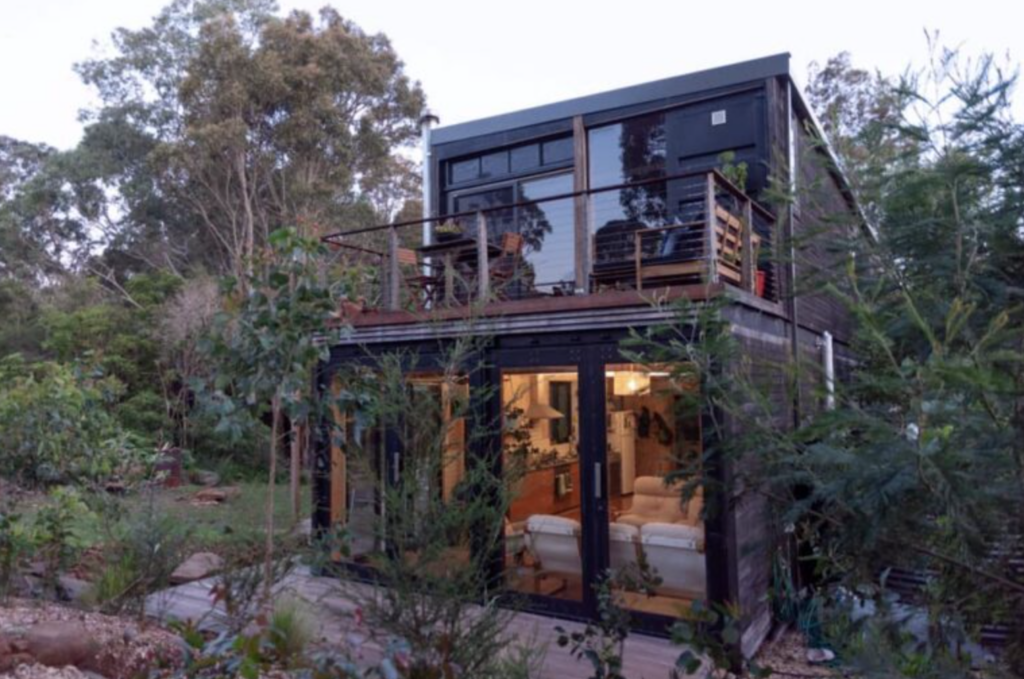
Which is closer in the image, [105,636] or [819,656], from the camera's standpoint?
[105,636]

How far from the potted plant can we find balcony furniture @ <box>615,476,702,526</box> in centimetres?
432

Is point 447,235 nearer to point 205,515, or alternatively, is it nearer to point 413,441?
point 205,515

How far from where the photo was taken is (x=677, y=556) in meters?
5.33

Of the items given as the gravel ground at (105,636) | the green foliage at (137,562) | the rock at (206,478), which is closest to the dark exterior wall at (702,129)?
the green foliage at (137,562)

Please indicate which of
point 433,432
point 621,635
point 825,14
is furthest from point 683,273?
point 825,14

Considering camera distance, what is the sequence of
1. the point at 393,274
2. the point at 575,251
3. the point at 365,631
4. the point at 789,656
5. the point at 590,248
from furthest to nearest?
the point at 393,274 → the point at 575,251 → the point at 590,248 → the point at 789,656 → the point at 365,631

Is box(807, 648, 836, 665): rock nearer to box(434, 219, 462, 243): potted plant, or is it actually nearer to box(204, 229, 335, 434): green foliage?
box(204, 229, 335, 434): green foliage

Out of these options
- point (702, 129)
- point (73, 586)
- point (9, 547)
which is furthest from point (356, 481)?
point (702, 129)

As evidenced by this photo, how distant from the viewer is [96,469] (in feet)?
18.2

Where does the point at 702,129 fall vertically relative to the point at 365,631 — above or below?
above

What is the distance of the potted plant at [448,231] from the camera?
882 cm

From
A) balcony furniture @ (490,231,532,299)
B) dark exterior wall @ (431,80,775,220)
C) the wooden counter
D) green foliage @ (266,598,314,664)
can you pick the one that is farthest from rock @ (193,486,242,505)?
green foliage @ (266,598,314,664)

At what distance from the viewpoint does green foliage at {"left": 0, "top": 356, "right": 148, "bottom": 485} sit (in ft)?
17.9

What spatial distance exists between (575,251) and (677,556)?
2631 millimetres
